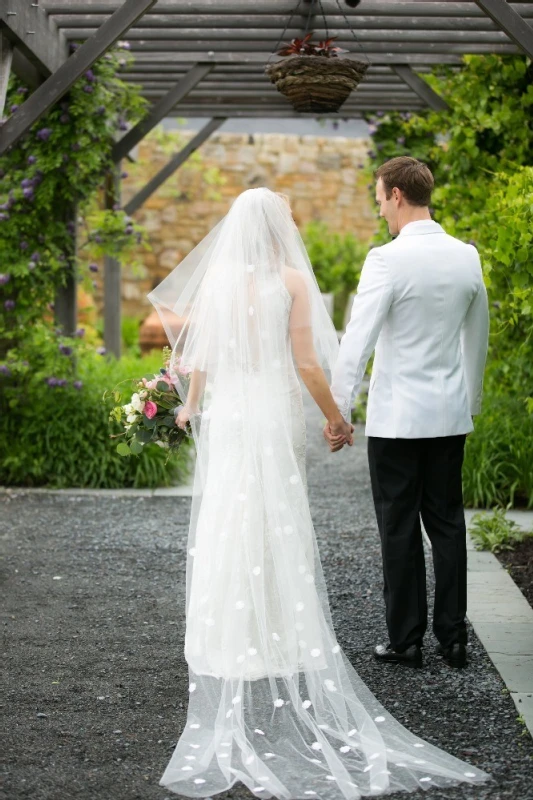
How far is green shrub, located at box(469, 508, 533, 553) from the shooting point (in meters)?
5.73

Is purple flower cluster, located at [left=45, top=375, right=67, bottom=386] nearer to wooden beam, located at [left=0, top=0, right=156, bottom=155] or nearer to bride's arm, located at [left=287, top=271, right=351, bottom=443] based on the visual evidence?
wooden beam, located at [left=0, top=0, right=156, bottom=155]

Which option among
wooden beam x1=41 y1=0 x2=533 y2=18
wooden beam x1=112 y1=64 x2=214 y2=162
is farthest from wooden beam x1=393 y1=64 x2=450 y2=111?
wooden beam x1=112 y1=64 x2=214 y2=162

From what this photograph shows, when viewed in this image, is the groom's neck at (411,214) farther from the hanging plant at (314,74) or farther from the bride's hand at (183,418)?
the hanging plant at (314,74)

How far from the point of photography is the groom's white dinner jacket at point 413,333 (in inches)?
146

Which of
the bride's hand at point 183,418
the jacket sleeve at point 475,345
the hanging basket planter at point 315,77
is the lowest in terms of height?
the bride's hand at point 183,418

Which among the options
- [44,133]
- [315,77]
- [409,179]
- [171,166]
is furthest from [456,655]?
[171,166]

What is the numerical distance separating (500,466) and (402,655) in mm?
3003

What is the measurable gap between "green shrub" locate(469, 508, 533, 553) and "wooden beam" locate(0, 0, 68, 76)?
3.58 meters

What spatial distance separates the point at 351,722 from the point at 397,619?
698 mm

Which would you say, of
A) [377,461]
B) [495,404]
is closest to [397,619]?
[377,461]

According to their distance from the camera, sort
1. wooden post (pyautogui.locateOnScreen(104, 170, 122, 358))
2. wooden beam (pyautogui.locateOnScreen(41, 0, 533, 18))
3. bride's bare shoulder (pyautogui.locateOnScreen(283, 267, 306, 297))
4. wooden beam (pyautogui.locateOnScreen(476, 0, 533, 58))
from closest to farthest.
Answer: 1. bride's bare shoulder (pyautogui.locateOnScreen(283, 267, 306, 297))
2. wooden beam (pyautogui.locateOnScreen(476, 0, 533, 58))
3. wooden beam (pyautogui.locateOnScreen(41, 0, 533, 18))
4. wooden post (pyautogui.locateOnScreen(104, 170, 122, 358))

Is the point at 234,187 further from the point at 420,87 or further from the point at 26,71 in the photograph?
the point at 26,71

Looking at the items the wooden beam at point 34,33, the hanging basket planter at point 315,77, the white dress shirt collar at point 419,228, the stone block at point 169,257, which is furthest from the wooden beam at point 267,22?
the stone block at point 169,257

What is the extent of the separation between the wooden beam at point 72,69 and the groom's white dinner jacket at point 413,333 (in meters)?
2.31
